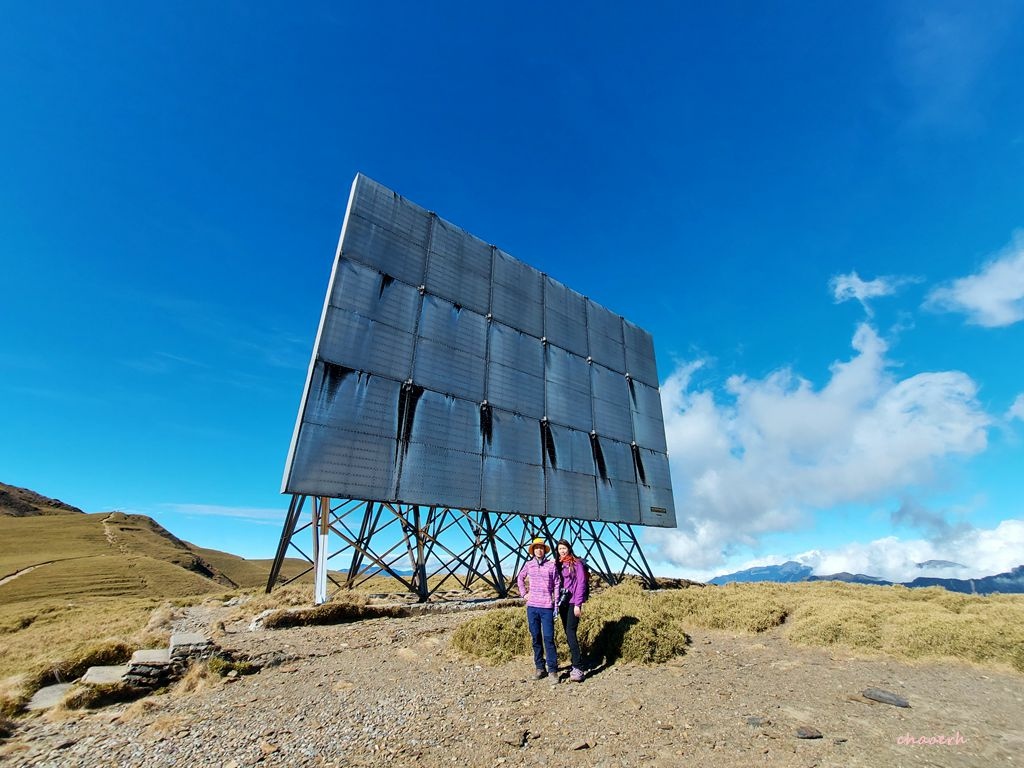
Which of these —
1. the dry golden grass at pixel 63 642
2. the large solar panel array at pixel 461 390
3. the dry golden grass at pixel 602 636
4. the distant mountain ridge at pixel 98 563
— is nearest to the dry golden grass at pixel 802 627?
the dry golden grass at pixel 602 636

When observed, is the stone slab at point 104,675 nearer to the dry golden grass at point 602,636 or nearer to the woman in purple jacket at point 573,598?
the dry golden grass at point 602,636

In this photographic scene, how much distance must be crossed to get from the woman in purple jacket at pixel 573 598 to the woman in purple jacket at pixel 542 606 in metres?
0.17

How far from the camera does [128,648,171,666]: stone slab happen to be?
6.85 metres

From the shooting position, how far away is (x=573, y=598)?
22.8ft

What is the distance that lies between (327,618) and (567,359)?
14.9 meters

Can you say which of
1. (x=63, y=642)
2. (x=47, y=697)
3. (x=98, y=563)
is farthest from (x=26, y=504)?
(x=47, y=697)

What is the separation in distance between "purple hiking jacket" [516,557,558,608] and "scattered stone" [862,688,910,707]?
415cm

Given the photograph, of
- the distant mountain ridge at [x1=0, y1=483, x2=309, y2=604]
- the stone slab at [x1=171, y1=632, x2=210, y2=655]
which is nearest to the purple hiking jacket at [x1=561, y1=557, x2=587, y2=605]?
the stone slab at [x1=171, y1=632, x2=210, y2=655]

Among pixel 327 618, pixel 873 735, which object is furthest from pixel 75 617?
pixel 873 735

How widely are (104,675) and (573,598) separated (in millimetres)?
7053

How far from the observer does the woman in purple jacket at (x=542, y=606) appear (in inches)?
270

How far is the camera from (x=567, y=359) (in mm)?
22312

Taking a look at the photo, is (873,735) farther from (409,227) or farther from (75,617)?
(75,617)

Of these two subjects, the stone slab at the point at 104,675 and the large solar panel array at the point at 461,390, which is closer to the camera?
the stone slab at the point at 104,675
